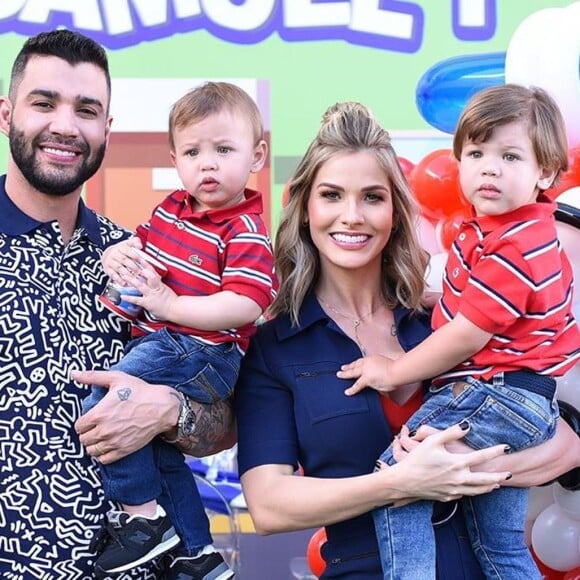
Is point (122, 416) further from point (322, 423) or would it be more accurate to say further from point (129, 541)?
point (322, 423)

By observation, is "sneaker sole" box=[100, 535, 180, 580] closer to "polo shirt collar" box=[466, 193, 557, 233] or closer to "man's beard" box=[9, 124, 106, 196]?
"man's beard" box=[9, 124, 106, 196]

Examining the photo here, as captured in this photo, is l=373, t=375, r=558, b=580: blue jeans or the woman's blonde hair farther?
the woman's blonde hair

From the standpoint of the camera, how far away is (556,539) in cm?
279

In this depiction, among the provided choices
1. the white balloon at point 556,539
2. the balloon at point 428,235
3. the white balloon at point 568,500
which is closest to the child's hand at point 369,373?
the white balloon at point 568,500

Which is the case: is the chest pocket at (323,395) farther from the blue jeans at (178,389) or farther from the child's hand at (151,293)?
the child's hand at (151,293)

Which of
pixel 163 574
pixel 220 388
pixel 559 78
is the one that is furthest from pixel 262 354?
pixel 559 78

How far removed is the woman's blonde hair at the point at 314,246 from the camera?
2291 mm

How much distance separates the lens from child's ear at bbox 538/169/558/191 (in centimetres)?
212

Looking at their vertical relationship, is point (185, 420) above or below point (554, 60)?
below

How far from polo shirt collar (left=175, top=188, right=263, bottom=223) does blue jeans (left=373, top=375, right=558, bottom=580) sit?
552mm

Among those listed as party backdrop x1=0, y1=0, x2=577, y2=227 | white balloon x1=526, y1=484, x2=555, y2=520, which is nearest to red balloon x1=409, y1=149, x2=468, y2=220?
white balloon x1=526, y1=484, x2=555, y2=520

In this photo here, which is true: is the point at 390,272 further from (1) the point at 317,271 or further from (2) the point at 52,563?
(2) the point at 52,563

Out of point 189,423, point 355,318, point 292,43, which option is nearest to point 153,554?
point 189,423

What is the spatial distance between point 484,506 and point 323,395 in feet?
1.31
